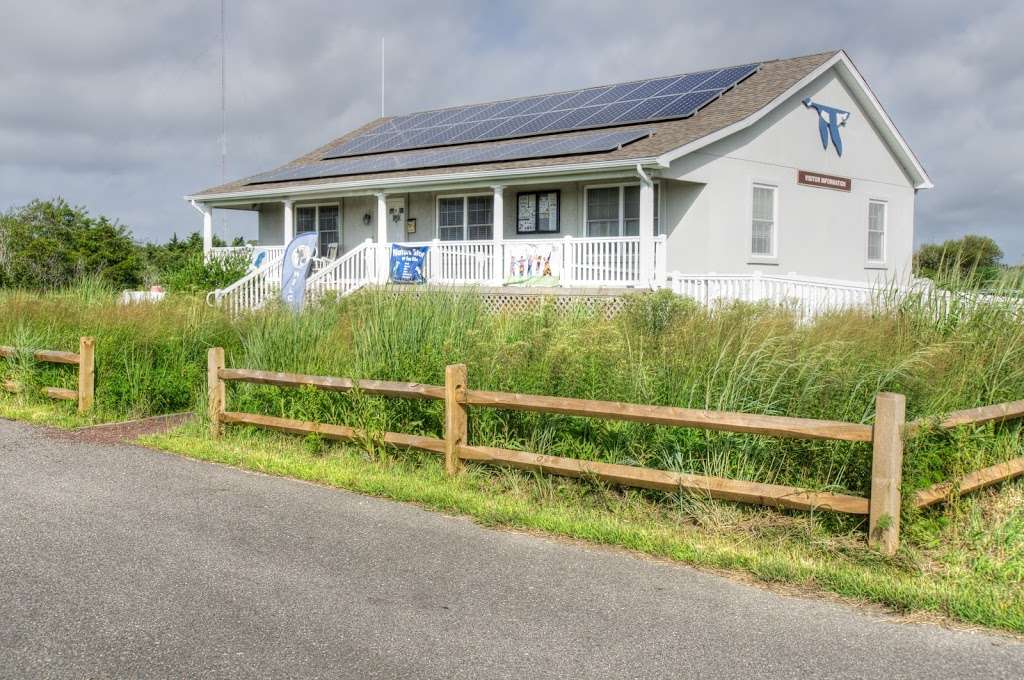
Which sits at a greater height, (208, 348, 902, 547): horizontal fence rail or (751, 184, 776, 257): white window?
(751, 184, 776, 257): white window

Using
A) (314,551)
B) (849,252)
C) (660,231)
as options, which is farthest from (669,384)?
(849,252)

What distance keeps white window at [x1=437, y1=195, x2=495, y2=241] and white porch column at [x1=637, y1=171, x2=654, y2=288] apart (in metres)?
6.03

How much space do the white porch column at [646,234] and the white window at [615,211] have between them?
2147 mm

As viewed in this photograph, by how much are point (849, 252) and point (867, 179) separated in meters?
2.10

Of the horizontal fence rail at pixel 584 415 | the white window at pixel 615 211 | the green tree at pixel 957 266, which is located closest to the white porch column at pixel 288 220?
the white window at pixel 615 211

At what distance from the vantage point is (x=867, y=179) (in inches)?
944

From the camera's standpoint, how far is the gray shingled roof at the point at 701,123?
18.8 metres

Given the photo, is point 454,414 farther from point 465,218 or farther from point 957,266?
point 465,218

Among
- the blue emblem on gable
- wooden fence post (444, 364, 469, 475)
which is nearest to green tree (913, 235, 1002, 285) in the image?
wooden fence post (444, 364, 469, 475)

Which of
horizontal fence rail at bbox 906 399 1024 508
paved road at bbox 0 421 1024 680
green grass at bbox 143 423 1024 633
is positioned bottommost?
paved road at bbox 0 421 1024 680

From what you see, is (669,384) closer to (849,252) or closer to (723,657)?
(723,657)

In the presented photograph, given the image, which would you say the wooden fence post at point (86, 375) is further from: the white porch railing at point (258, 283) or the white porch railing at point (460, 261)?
the white porch railing at point (258, 283)

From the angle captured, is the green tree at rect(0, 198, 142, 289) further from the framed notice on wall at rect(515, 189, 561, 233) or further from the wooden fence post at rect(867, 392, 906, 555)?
the wooden fence post at rect(867, 392, 906, 555)

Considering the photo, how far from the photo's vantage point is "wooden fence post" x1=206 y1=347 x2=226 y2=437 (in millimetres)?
10625
